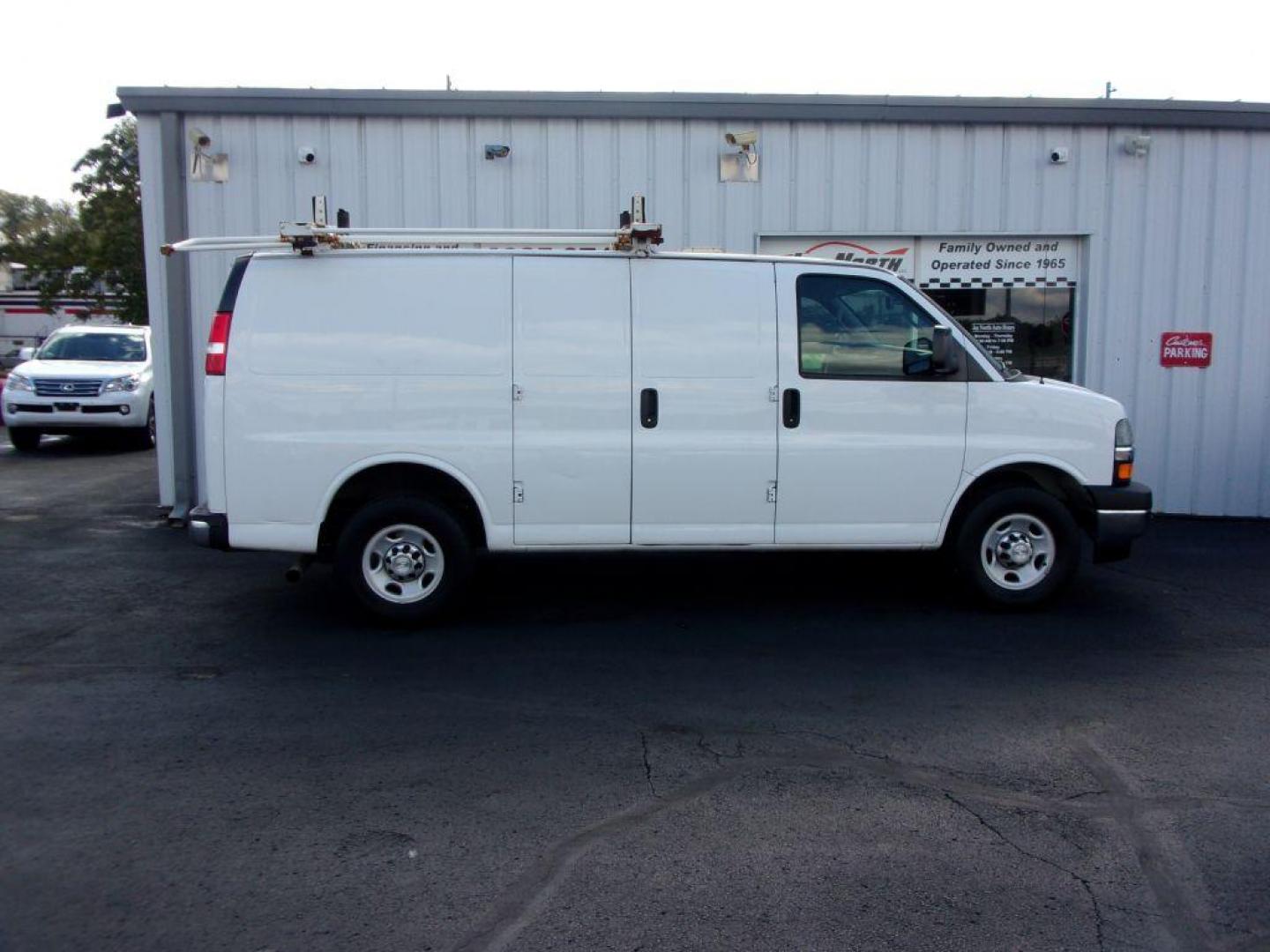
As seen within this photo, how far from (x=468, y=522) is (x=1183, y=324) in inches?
306

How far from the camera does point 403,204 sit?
10680 millimetres

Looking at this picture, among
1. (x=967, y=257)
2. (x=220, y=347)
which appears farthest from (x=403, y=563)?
(x=967, y=257)

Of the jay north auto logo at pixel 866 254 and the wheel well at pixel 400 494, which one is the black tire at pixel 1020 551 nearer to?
the wheel well at pixel 400 494

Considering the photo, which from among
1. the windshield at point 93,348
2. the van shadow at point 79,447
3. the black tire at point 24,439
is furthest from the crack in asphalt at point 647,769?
the black tire at point 24,439

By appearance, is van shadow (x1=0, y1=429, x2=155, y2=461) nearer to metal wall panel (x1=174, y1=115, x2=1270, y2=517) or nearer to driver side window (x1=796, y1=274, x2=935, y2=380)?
metal wall panel (x1=174, y1=115, x2=1270, y2=517)

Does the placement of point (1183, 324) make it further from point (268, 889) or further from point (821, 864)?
point (268, 889)

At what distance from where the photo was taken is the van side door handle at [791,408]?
6922 millimetres

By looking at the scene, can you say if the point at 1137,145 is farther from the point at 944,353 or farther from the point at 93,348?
the point at 93,348

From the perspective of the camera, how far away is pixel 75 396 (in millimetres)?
15734

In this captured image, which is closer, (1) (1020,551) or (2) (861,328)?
(2) (861,328)

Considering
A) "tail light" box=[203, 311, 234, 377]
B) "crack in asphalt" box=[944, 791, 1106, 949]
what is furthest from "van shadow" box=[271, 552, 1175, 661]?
"crack in asphalt" box=[944, 791, 1106, 949]

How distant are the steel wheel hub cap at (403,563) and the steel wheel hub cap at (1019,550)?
348 cm

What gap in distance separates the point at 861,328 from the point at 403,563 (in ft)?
10.5

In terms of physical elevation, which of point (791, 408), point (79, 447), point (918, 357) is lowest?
point (79, 447)
